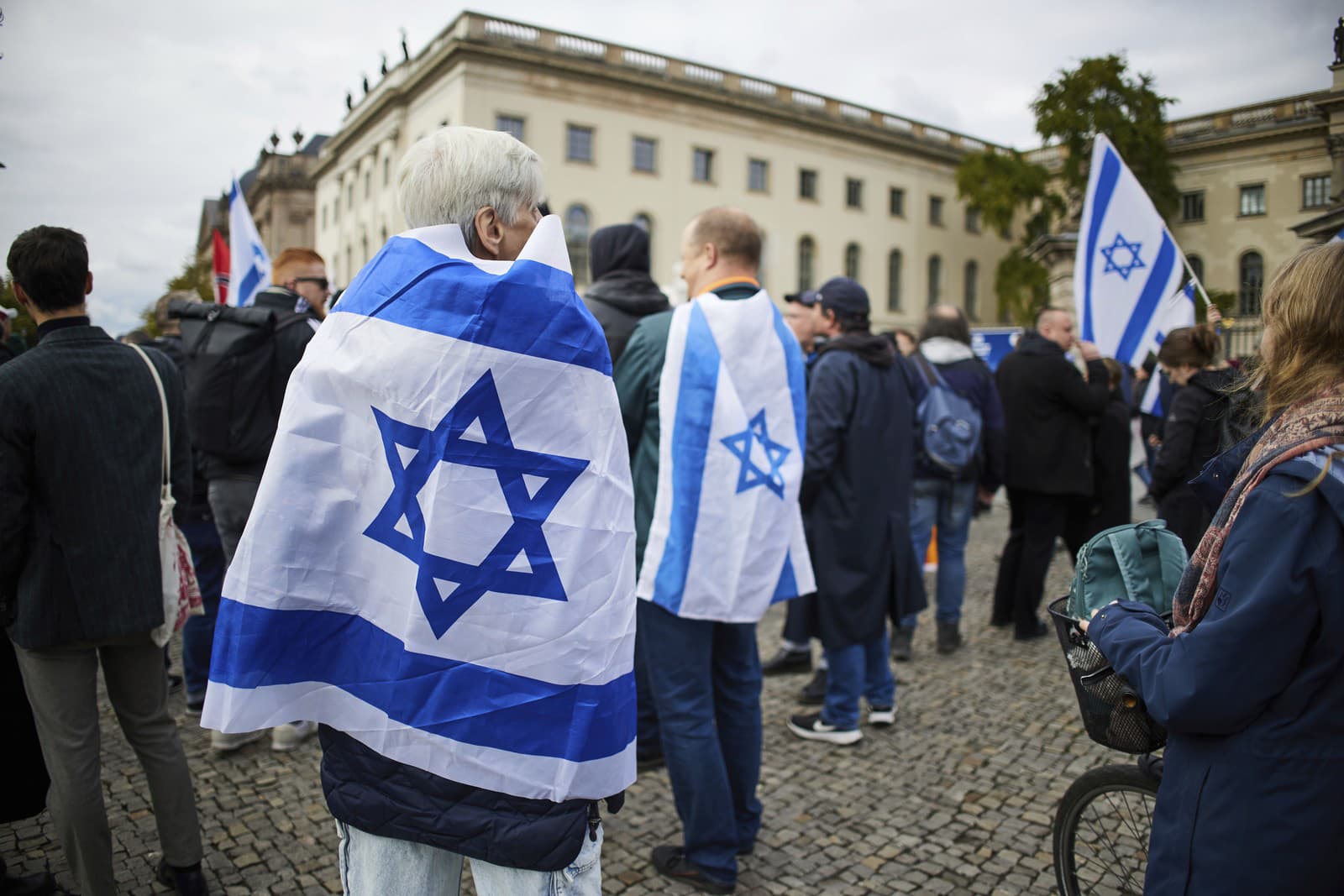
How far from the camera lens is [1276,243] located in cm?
744

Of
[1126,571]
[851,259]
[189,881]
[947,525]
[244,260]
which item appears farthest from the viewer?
[851,259]

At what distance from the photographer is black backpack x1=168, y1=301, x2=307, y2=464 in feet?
13.3

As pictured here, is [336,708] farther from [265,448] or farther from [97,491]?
[265,448]

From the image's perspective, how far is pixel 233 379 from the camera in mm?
4062

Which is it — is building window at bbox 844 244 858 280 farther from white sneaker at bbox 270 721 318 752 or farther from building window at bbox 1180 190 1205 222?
white sneaker at bbox 270 721 318 752

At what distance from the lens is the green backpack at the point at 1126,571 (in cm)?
206

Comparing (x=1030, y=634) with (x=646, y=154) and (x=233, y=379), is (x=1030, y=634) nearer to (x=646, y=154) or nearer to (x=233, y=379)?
(x=233, y=379)

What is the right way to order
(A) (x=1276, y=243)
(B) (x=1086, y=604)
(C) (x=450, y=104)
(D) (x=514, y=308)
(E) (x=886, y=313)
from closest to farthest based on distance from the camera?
(D) (x=514, y=308)
(B) (x=1086, y=604)
(A) (x=1276, y=243)
(C) (x=450, y=104)
(E) (x=886, y=313)

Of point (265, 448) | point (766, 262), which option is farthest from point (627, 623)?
point (766, 262)

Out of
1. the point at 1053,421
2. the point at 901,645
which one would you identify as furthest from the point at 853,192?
the point at 901,645

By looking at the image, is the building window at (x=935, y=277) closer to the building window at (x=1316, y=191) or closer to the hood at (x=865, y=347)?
the building window at (x=1316, y=191)

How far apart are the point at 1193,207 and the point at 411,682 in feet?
51.0

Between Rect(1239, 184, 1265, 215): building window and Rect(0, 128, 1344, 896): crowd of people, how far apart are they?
3.71 metres

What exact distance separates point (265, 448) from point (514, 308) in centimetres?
295
